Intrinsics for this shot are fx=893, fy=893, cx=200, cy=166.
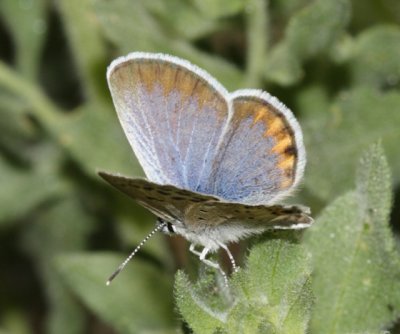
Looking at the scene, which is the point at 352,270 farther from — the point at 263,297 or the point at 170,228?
the point at 170,228

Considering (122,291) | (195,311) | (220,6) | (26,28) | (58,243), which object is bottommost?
(195,311)

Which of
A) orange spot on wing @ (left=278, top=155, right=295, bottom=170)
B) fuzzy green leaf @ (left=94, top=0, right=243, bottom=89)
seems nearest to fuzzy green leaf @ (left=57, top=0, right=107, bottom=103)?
fuzzy green leaf @ (left=94, top=0, right=243, bottom=89)

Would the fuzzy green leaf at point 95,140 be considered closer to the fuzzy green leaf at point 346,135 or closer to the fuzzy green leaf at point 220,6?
the fuzzy green leaf at point 220,6

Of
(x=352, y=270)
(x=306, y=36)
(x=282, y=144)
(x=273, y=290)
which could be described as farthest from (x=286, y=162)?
(x=306, y=36)

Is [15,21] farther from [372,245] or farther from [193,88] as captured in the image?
[372,245]

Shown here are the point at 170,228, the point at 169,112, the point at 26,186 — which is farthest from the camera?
the point at 26,186

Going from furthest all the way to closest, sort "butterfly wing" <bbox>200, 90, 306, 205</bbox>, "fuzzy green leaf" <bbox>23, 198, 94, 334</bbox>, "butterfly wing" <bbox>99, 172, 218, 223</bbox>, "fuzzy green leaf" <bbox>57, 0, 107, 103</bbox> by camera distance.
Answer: "fuzzy green leaf" <bbox>23, 198, 94, 334</bbox>
"fuzzy green leaf" <bbox>57, 0, 107, 103</bbox>
"butterfly wing" <bbox>200, 90, 306, 205</bbox>
"butterfly wing" <bbox>99, 172, 218, 223</bbox>

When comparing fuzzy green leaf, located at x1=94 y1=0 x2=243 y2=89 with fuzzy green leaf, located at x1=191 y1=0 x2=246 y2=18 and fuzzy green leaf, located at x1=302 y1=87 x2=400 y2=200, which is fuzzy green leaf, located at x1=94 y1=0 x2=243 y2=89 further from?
Answer: fuzzy green leaf, located at x1=302 y1=87 x2=400 y2=200
